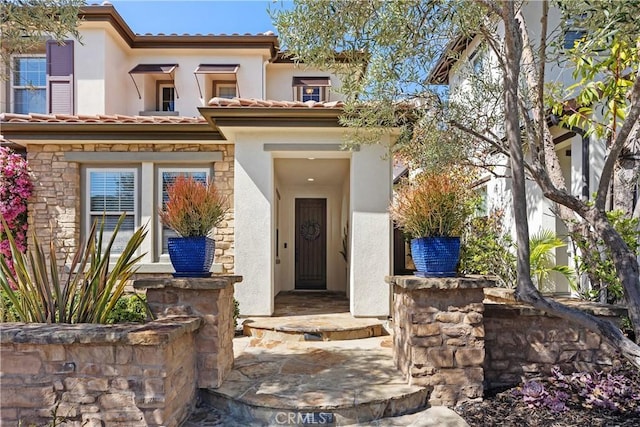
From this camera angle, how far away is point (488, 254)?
7297 millimetres

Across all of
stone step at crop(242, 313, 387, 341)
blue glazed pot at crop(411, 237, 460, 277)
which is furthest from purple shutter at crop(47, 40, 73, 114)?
blue glazed pot at crop(411, 237, 460, 277)

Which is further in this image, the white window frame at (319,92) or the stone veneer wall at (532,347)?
the white window frame at (319,92)

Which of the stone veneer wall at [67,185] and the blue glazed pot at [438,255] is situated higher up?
the stone veneer wall at [67,185]

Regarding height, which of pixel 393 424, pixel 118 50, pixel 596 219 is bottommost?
pixel 393 424

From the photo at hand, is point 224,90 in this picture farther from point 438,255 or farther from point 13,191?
point 438,255

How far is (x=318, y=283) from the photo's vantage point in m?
11.1

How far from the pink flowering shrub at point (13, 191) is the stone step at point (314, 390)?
218 inches

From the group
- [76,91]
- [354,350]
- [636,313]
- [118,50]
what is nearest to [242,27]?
[118,50]

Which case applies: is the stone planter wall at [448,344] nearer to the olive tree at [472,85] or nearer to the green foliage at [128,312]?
the olive tree at [472,85]

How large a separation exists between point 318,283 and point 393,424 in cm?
734

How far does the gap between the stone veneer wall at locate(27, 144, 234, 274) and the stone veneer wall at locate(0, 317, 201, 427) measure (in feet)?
15.0

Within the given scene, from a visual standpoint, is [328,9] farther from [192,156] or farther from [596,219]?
[192,156]

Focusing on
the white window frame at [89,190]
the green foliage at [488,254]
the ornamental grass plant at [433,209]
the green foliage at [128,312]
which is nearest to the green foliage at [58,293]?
the green foliage at [128,312]

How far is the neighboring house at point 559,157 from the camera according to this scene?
6.15 meters
